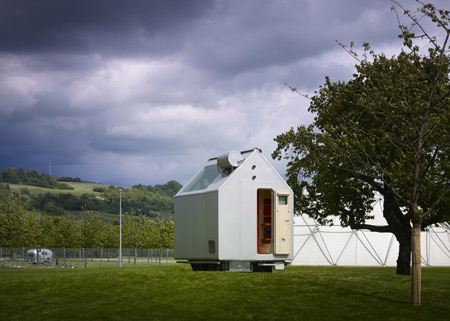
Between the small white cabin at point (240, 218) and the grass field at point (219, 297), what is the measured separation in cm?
61

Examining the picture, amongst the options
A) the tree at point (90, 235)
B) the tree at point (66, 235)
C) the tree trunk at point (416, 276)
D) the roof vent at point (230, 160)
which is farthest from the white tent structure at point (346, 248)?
the tree at point (66, 235)

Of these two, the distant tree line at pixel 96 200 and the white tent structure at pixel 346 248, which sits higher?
the distant tree line at pixel 96 200

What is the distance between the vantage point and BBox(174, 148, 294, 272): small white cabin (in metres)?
17.7

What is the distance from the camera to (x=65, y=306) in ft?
48.7

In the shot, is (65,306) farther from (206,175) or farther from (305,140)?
(305,140)

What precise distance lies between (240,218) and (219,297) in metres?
3.42

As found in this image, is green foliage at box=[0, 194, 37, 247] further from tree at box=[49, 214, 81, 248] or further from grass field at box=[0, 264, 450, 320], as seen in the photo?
grass field at box=[0, 264, 450, 320]

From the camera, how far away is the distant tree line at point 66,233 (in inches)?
2226

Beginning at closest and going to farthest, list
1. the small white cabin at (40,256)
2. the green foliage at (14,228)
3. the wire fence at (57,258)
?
1. the wire fence at (57,258)
2. the small white cabin at (40,256)
3. the green foliage at (14,228)

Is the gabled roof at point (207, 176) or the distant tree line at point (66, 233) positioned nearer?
the gabled roof at point (207, 176)

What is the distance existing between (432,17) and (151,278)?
1133 centimetres

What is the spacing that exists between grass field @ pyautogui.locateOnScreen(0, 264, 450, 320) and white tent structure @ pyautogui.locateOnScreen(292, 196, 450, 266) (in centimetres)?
2155

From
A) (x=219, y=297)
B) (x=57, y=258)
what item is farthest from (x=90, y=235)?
(x=219, y=297)

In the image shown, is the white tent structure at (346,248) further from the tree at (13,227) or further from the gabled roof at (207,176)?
the tree at (13,227)
